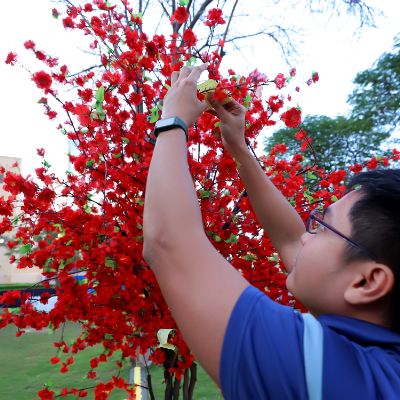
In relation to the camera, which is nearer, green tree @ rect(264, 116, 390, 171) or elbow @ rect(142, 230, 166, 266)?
elbow @ rect(142, 230, 166, 266)

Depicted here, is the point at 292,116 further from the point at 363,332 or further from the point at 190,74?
the point at 363,332

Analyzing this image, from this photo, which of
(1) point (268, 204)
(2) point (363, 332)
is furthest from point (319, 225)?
(1) point (268, 204)

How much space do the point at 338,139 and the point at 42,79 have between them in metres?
12.7

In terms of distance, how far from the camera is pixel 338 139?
14.3m

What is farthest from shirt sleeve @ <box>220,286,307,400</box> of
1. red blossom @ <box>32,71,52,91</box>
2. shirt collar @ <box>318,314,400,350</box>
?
red blossom @ <box>32,71,52,91</box>

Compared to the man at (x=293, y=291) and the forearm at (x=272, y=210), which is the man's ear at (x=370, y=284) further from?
the forearm at (x=272, y=210)

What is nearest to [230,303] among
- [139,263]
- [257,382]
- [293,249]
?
[257,382]

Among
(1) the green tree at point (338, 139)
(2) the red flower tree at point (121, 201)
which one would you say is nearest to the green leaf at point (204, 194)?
(2) the red flower tree at point (121, 201)

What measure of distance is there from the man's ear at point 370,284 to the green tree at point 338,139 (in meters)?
12.1

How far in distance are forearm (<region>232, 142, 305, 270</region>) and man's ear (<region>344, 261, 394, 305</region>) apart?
516 millimetres

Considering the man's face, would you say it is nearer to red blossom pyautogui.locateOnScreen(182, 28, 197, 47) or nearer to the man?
the man

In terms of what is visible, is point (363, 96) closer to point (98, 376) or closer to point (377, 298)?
point (98, 376)

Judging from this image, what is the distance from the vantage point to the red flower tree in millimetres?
2996

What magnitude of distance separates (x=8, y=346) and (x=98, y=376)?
4110mm
